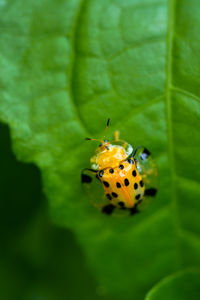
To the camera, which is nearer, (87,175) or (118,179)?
(87,175)

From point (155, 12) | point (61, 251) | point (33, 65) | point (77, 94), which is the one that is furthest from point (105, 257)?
point (155, 12)

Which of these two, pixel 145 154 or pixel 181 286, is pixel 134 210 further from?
pixel 181 286

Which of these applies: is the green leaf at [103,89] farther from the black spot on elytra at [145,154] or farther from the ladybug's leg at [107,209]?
the ladybug's leg at [107,209]

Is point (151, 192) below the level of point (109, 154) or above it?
below

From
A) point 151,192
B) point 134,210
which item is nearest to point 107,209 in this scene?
point 134,210

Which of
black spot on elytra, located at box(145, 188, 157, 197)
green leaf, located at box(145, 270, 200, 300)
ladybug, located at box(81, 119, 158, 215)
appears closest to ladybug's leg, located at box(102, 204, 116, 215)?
ladybug, located at box(81, 119, 158, 215)
